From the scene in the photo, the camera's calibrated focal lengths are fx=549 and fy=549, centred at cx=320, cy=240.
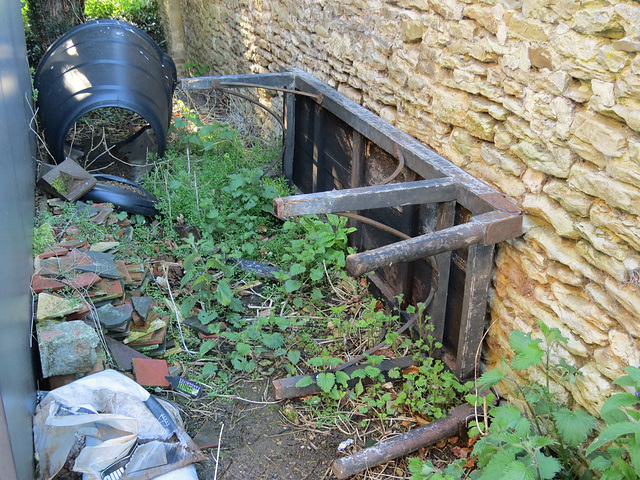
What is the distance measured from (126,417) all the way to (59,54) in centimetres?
421

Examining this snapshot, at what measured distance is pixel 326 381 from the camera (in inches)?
109

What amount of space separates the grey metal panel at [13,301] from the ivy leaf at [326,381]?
4.23ft

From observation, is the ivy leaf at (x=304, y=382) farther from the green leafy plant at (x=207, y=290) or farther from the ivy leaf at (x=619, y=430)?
the ivy leaf at (x=619, y=430)

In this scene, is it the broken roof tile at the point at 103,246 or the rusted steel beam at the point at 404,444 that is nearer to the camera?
the rusted steel beam at the point at 404,444

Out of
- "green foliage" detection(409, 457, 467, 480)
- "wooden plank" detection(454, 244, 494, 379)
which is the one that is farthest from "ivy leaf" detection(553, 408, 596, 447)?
"wooden plank" detection(454, 244, 494, 379)

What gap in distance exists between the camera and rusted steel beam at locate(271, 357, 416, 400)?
2.90 meters

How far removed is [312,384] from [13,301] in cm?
150

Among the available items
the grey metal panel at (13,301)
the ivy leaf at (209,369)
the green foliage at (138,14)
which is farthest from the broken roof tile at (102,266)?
the green foliage at (138,14)

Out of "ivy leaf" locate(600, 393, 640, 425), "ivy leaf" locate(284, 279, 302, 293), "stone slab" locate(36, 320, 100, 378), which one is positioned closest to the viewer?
"ivy leaf" locate(600, 393, 640, 425)

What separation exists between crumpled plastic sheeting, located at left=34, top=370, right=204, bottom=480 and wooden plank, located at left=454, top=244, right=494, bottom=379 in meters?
1.33

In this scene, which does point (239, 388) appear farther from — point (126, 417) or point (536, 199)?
point (536, 199)

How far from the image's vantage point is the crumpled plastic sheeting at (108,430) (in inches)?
85.0

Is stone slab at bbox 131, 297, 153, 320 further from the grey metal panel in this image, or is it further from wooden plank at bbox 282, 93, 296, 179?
wooden plank at bbox 282, 93, 296, 179

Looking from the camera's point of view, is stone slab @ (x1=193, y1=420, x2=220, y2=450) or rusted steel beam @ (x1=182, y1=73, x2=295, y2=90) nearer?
stone slab @ (x1=193, y1=420, x2=220, y2=450)
